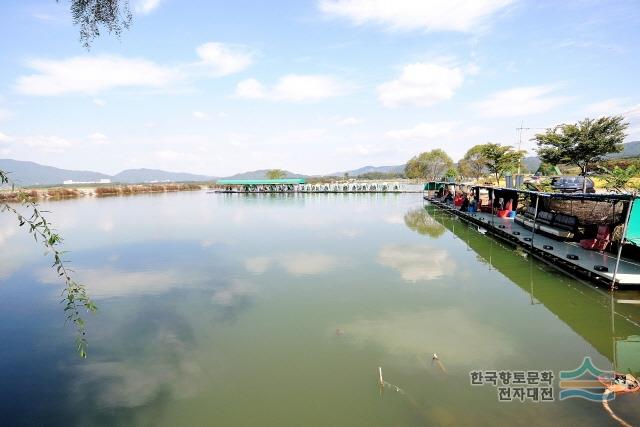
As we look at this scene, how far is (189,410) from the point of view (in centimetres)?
686

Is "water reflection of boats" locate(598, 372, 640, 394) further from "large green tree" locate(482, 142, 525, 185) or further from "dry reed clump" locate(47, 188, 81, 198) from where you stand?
"dry reed clump" locate(47, 188, 81, 198)

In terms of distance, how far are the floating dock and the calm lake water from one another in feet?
1.87

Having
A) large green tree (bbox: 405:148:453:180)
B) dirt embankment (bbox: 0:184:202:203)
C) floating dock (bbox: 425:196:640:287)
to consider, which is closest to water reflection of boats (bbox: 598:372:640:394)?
floating dock (bbox: 425:196:640:287)

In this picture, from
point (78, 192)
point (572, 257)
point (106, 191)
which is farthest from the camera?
point (106, 191)

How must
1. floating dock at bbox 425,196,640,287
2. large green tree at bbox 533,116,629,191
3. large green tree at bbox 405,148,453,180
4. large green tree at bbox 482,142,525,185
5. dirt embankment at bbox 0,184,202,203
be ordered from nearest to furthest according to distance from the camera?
floating dock at bbox 425,196,640,287 → large green tree at bbox 533,116,629,191 → large green tree at bbox 482,142,525,185 → dirt embankment at bbox 0,184,202,203 → large green tree at bbox 405,148,453,180

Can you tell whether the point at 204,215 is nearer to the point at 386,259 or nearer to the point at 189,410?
the point at 386,259

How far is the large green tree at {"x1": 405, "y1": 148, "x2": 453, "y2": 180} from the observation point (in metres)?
98.1

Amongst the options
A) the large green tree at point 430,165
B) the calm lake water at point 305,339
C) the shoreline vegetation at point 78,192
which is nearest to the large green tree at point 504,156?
the calm lake water at point 305,339

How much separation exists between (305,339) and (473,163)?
86.0 meters

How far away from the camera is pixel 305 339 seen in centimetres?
952

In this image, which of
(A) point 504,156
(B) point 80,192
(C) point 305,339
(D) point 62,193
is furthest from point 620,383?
(B) point 80,192

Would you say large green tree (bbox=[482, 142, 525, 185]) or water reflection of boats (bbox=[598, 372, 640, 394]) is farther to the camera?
large green tree (bbox=[482, 142, 525, 185])

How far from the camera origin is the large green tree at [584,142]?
35969 millimetres

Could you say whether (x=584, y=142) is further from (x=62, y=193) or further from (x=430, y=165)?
(x=62, y=193)
